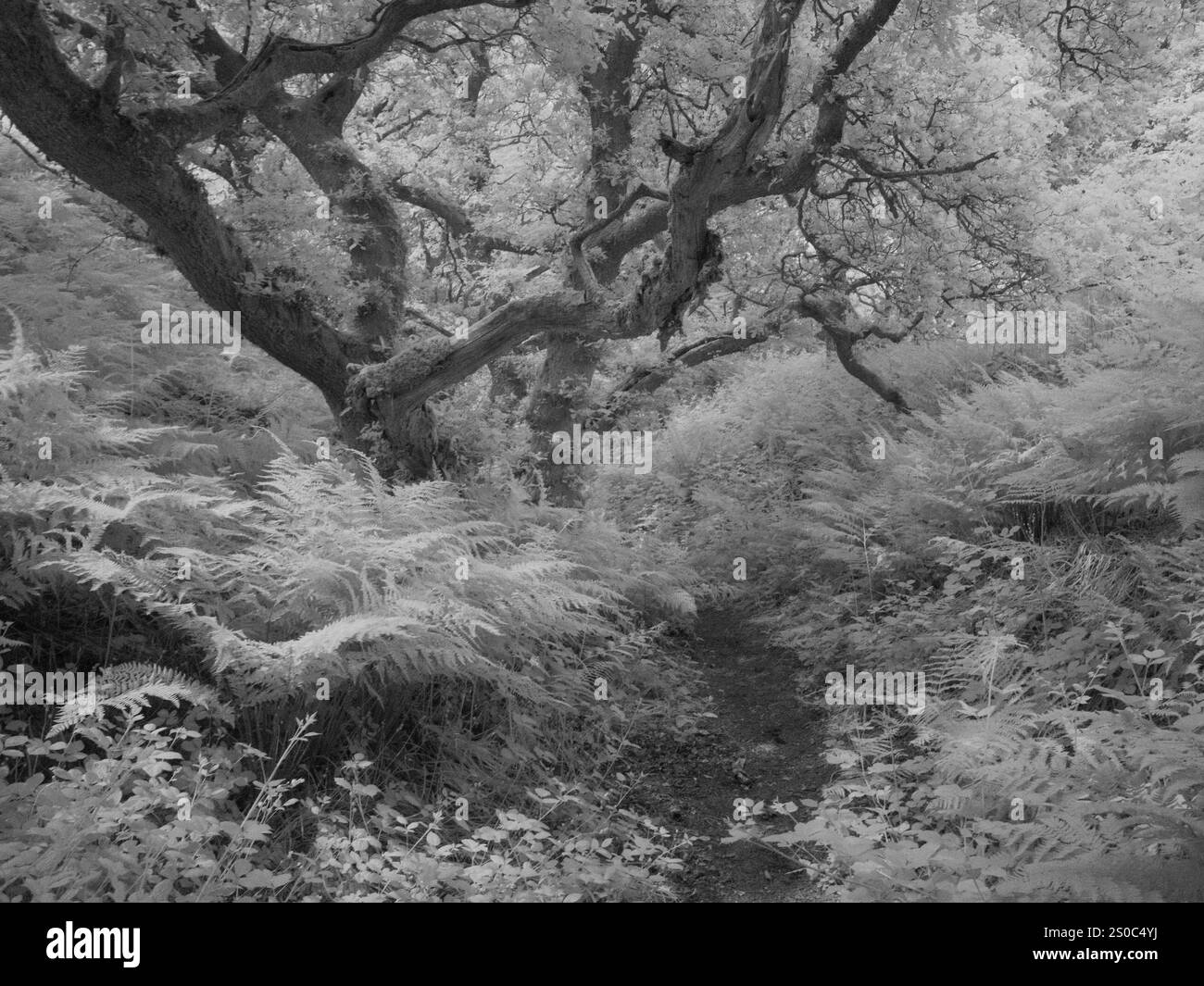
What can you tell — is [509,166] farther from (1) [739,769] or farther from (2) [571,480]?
(1) [739,769]

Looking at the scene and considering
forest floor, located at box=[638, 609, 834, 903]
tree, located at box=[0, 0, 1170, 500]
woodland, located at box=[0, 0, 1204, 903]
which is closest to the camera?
woodland, located at box=[0, 0, 1204, 903]

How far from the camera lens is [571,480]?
10180mm

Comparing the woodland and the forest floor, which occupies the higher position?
the woodland

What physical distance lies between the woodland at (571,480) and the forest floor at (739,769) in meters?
0.04

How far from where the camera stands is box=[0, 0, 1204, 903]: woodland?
4195 millimetres

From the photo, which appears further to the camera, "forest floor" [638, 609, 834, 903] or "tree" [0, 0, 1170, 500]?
"tree" [0, 0, 1170, 500]

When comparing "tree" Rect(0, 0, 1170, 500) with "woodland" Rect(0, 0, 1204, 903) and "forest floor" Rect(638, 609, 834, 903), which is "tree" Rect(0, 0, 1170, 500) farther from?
"forest floor" Rect(638, 609, 834, 903)

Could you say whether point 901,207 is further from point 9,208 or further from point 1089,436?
point 9,208

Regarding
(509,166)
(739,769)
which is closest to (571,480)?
(739,769)

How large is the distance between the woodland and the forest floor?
1.5 inches

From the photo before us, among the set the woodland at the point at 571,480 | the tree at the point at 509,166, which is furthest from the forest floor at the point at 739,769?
the tree at the point at 509,166

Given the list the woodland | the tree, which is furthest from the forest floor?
the tree

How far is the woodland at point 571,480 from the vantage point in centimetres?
420
